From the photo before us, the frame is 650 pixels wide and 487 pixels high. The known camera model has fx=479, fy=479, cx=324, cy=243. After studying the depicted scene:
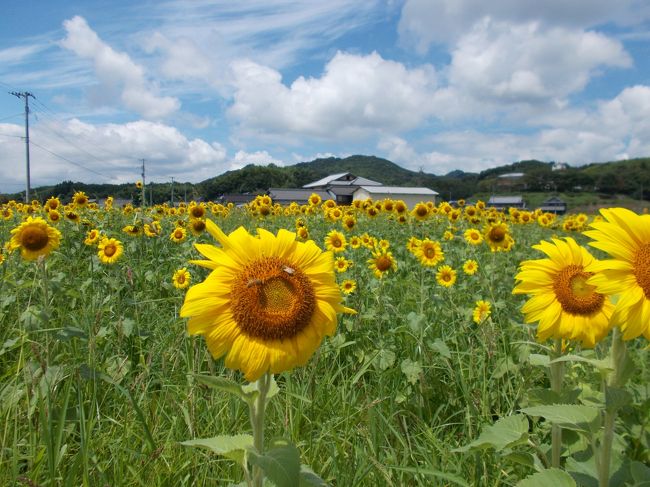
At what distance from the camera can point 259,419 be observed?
1298 mm

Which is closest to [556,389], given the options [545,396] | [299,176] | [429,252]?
[545,396]

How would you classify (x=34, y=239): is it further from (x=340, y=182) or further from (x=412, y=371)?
(x=340, y=182)

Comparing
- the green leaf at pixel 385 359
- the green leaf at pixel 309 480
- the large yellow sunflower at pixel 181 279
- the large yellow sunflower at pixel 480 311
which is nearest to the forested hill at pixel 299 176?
the large yellow sunflower at pixel 181 279

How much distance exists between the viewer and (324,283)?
145cm

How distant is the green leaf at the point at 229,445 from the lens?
124 cm

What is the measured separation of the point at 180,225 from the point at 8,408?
5208 millimetres

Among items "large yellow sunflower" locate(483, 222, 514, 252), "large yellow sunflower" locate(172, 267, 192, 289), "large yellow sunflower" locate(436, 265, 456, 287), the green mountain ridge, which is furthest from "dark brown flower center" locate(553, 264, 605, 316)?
the green mountain ridge

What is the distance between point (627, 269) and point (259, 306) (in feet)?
3.54

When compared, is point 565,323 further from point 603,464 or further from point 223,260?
point 223,260

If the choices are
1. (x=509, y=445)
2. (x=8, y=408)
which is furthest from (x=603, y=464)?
(x=8, y=408)

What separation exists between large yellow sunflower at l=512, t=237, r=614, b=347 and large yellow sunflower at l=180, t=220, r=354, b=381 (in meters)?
0.96

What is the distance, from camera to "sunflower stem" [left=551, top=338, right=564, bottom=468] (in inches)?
A: 71.5

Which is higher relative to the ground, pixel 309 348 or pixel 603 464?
pixel 309 348

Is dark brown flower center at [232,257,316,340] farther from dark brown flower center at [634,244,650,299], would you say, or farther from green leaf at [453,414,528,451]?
dark brown flower center at [634,244,650,299]
